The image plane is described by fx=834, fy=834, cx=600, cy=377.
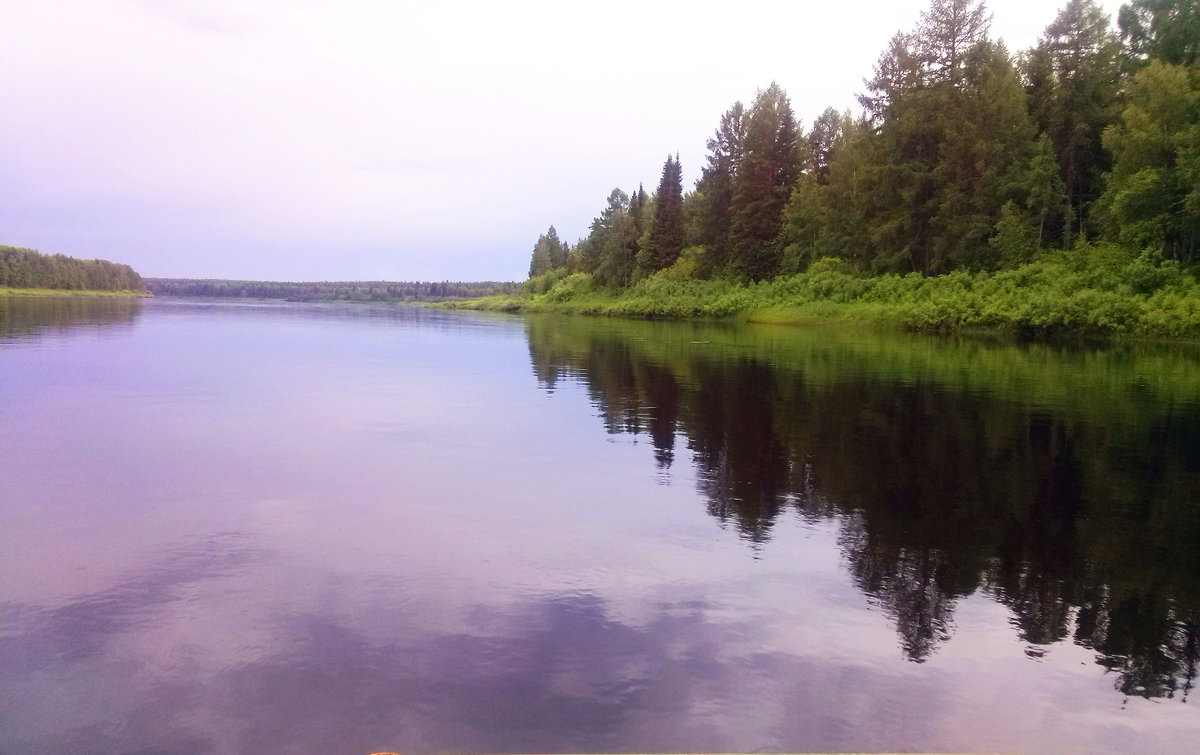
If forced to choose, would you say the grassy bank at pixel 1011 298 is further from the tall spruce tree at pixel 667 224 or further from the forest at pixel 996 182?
the tall spruce tree at pixel 667 224

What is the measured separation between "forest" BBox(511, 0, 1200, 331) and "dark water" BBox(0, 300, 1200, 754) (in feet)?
85.0

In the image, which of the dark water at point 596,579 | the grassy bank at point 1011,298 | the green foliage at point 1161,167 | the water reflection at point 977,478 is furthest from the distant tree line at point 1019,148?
the dark water at point 596,579

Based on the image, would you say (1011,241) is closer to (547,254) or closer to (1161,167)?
(1161,167)

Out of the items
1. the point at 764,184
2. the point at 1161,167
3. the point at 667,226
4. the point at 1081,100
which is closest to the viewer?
the point at 1161,167

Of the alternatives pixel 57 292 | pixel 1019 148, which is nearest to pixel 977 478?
pixel 1019 148

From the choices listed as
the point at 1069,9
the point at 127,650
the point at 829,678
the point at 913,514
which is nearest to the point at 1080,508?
the point at 913,514

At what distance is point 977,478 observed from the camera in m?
10.7

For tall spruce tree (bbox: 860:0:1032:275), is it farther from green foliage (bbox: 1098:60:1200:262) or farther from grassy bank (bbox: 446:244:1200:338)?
green foliage (bbox: 1098:60:1200:262)

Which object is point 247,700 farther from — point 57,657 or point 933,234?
point 933,234

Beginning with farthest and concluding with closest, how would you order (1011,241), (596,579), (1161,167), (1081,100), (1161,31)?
(1081,100) < (1161,31) < (1011,241) < (1161,167) < (596,579)

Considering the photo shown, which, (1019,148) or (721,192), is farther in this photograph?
(721,192)

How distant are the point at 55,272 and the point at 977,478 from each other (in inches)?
6910

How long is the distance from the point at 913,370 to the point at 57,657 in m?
21.7

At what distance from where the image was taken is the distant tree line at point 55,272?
465ft
